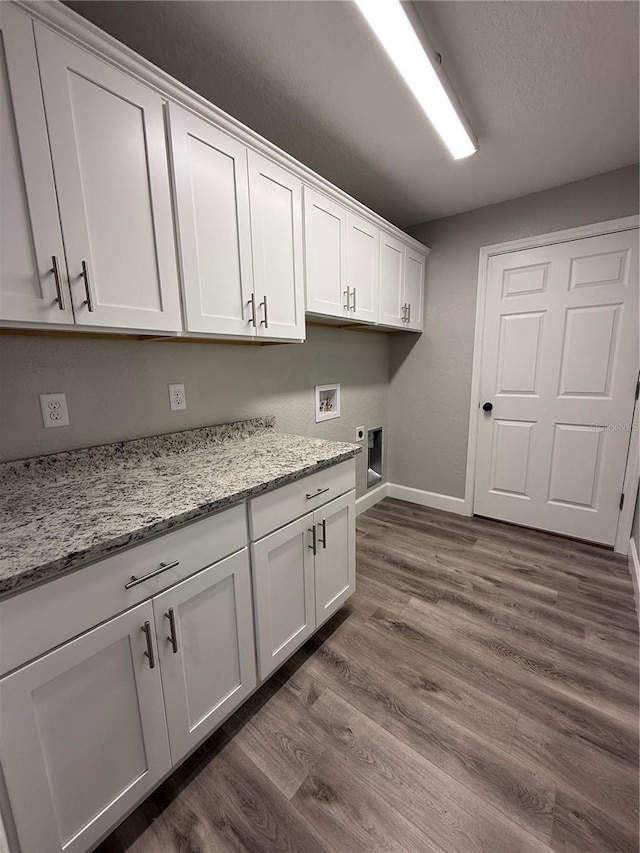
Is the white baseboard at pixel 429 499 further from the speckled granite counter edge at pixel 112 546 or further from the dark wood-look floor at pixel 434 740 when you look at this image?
the speckled granite counter edge at pixel 112 546

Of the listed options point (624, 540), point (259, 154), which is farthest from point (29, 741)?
point (624, 540)

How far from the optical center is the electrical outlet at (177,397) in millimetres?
1568

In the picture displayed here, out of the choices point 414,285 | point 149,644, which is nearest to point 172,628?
point 149,644

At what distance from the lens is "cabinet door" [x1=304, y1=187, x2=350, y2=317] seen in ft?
5.67

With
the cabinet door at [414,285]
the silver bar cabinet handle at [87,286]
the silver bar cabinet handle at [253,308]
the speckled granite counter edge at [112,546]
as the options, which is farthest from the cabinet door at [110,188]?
the cabinet door at [414,285]

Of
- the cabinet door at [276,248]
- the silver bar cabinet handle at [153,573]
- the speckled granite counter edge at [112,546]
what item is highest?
the cabinet door at [276,248]

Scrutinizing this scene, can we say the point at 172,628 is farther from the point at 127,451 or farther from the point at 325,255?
the point at 325,255

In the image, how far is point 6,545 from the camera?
0.77 metres

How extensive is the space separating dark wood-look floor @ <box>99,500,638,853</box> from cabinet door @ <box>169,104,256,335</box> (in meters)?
1.58

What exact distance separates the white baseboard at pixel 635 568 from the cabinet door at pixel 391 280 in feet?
7.09

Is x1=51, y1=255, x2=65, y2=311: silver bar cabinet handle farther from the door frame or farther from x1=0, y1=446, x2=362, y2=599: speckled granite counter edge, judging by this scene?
the door frame

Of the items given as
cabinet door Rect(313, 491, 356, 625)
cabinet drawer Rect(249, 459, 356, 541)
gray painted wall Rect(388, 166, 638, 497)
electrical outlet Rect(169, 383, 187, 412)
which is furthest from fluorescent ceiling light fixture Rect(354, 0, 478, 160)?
cabinet door Rect(313, 491, 356, 625)

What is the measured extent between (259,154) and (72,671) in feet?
6.24

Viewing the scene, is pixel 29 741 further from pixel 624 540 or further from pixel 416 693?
pixel 624 540
